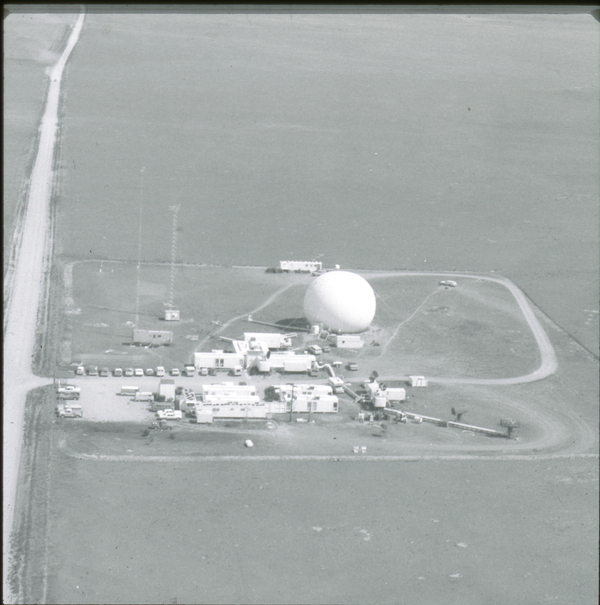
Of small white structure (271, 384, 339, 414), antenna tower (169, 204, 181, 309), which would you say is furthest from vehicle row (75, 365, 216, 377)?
antenna tower (169, 204, 181, 309)

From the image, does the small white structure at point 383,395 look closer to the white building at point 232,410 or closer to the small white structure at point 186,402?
the white building at point 232,410

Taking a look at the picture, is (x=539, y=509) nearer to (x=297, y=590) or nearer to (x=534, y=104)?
(x=297, y=590)

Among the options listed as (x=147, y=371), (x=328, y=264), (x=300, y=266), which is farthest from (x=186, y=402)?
(x=328, y=264)

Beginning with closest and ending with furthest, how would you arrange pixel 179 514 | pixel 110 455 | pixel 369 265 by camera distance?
pixel 179 514 < pixel 110 455 < pixel 369 265

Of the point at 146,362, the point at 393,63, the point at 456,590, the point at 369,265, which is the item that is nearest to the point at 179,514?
the point at 456,590

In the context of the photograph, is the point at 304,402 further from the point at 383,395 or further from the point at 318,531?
the point at 318,531

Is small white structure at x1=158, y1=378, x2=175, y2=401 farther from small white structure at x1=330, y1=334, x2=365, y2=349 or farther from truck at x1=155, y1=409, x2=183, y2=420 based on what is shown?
small white structure at x1=330, y1=334, x2=365, y2=349
